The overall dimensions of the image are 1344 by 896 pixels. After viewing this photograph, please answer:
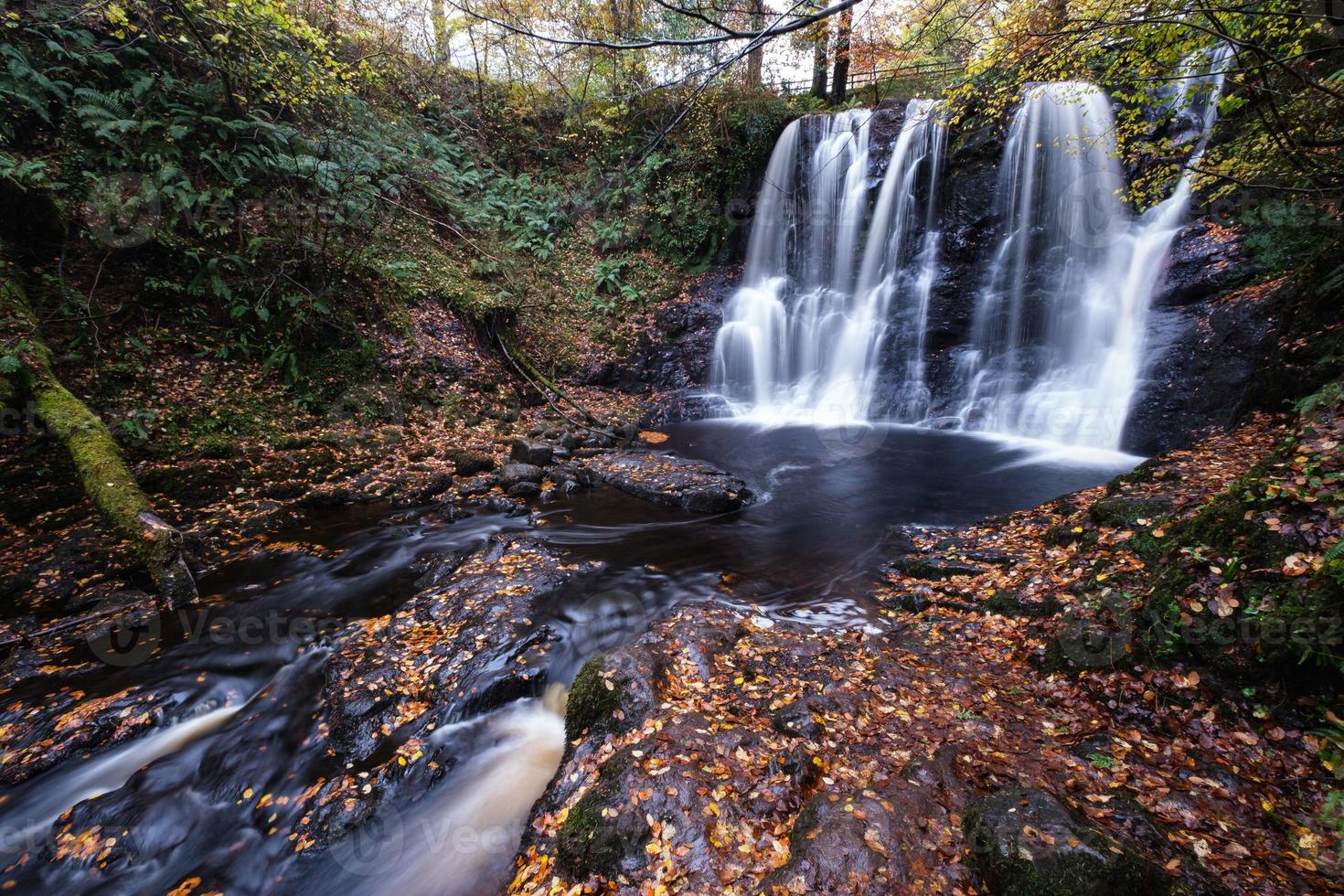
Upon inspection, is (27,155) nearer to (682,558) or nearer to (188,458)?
(188,458)

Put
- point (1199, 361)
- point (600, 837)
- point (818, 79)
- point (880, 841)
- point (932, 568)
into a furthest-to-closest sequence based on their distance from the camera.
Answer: point (818, 79) → point (1199, 361) → point (932, 568) → point (600, 837) → point (880, 841)

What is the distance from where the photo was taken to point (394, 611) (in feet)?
17.1

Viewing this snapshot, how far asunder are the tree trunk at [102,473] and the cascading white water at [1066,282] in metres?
13.5

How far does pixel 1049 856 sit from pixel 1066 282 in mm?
12807

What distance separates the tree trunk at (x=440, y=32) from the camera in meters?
14.4

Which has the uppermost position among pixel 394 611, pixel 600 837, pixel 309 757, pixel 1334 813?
pixel 1334 813

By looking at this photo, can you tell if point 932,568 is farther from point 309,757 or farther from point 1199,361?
point 1199,361

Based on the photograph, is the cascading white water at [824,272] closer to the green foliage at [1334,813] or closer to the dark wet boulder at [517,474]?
→ the dark wet boulder at [517,474]

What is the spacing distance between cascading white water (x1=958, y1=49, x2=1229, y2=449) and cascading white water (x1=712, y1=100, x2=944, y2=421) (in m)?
1.78

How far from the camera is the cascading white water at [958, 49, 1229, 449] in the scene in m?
9.93

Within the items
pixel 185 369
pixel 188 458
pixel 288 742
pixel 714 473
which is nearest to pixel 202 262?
pixel 185 369

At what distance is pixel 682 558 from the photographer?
647 centimetres

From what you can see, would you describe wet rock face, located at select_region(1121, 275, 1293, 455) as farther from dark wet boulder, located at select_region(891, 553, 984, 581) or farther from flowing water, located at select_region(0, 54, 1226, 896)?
dark wet boulder, located at select_region(891, 553, 984, 581)

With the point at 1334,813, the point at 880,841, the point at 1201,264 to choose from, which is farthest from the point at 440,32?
the point at 1334,813
